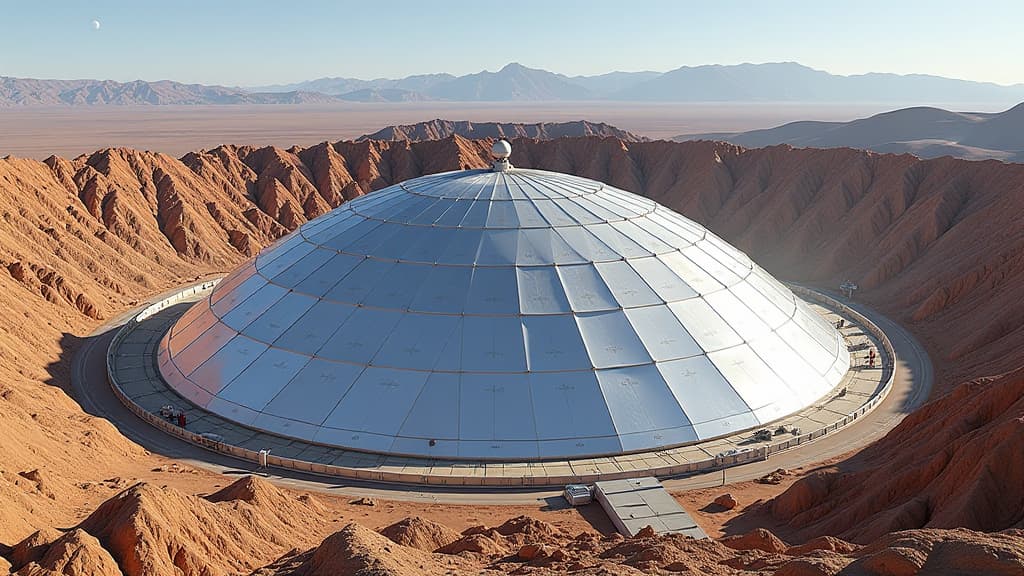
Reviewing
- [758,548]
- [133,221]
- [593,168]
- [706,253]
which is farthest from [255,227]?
[758,548]

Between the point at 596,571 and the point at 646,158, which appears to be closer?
the point at 596,571

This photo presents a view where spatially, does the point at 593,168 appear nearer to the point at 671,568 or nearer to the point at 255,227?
the point at 255,227

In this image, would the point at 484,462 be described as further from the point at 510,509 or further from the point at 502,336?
the point at 502,336

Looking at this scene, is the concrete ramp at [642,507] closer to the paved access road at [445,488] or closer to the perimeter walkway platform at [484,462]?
the perimeter walkway platform at [484,462]

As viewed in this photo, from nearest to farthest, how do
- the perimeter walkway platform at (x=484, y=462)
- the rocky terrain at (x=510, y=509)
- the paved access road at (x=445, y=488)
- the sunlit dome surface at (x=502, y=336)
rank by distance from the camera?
the rocky terrain at (x=510, y=509) < the paved access road at (x=445, y=488) < the perimeter walkway platform at (x=484, y=462) < the sunlit dome surface at (x=502, y=336)

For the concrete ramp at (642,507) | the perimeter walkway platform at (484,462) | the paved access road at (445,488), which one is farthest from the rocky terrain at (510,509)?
the perimeter walkway platform at (484,462)

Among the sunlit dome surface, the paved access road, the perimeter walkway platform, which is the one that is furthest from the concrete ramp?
the sunlit dome surface
